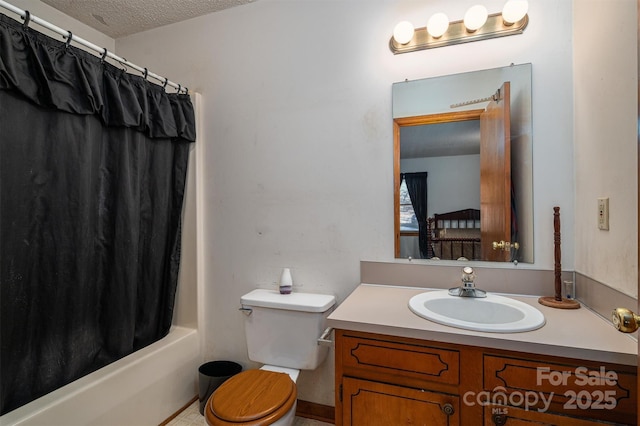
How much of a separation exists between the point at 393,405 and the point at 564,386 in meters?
0.52

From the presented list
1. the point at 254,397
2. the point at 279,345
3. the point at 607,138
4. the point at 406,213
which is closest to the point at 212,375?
the point at 279,345

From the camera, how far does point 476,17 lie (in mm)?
1433

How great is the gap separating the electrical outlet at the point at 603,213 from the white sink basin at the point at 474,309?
0.38m

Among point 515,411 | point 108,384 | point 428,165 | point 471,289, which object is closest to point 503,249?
point 471,289

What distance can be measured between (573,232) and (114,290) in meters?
2.18

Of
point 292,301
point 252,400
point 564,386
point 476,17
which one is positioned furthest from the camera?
point 292,301

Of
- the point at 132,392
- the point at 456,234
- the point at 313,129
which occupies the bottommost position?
the point at 132,392

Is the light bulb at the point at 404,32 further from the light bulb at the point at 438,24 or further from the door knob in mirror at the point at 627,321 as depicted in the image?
the door knob in mirror at the point at 627,321

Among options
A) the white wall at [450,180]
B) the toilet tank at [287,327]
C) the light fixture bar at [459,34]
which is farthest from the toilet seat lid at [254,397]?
the light fixture bar at [459,34]

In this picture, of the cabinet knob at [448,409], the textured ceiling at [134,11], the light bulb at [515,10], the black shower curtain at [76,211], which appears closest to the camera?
the cabinet knob at [448,409]

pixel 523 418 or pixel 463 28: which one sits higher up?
pixel 463 28

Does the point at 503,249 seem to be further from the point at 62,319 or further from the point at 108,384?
the point at 62,319

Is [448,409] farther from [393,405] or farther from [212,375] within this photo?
[212,375]

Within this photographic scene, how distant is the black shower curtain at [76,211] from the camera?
1.27 m
